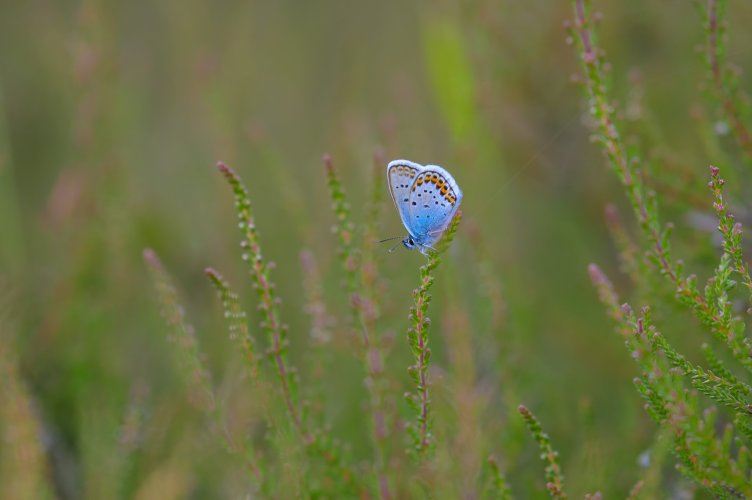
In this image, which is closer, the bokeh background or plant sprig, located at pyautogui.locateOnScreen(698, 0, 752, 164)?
plant sprig, located at pyautogui.locateOnScreen(698, 0, 752, 164)

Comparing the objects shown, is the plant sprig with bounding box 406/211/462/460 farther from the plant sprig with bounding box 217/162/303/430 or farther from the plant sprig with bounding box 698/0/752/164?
the plant sprig with bounding box 698/0/752/164

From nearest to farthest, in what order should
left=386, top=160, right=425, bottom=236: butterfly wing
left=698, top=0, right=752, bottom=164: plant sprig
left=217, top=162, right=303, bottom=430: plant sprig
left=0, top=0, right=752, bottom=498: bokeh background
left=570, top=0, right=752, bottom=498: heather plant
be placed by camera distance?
left=570, top=0, right=752, bottom=498: heather plant < left=217, top=162, right=303, bottom=430: plant sprig < left=698, top=0, right=752, bottom=164: plant sprig < left=386, top=160, right=425, bottom=236: butterfly wing < left=0, top=0, right=752, bottom=498: bokeh background

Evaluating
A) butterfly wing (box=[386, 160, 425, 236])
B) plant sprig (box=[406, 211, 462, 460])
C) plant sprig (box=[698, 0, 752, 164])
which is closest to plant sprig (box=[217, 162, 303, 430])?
plant sprig (box=[406, 211, 462, 460])

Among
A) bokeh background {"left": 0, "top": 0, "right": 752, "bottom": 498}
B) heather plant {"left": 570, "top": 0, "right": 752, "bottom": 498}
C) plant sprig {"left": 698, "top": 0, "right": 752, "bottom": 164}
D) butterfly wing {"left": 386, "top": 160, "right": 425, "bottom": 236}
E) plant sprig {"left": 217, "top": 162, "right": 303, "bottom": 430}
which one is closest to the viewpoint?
heather plant {"left": 570, "top": 0, "right": 752, "bottom": 498}

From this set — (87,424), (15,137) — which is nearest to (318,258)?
(87,424)

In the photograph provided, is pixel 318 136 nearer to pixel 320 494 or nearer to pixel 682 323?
pixel 682 323

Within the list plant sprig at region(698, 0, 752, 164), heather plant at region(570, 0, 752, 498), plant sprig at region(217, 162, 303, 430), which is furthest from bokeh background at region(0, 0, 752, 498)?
heather plant at region(570, 0, 752, 498)

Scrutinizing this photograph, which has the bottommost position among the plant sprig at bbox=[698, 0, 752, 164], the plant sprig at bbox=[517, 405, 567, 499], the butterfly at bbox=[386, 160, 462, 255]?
the plant sprig at bbox=[517, 405, 567, 499]

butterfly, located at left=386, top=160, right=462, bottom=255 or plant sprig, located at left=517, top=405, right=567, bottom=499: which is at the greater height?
butterfly, located at left=386, top=160, right=462, bottom=255
